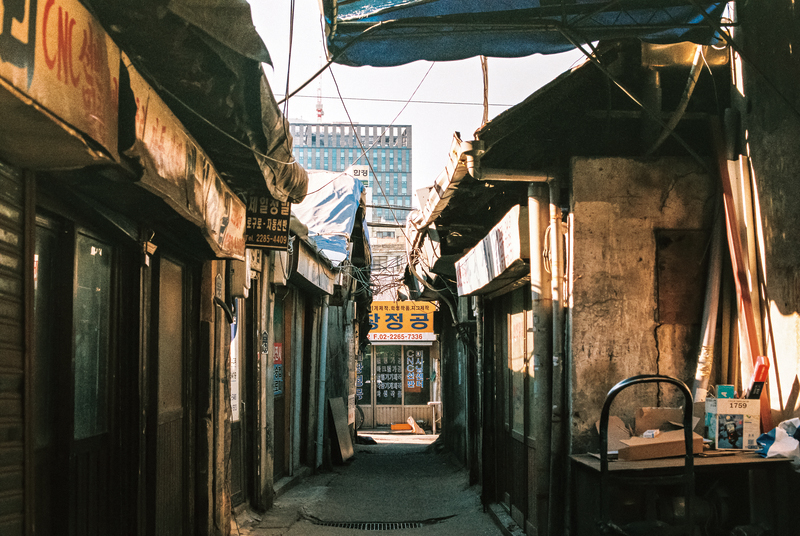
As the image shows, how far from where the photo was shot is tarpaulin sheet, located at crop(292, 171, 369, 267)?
14539 mm

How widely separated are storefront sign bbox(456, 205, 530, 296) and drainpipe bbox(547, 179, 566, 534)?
62 centimetres

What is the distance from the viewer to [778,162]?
16.1ft

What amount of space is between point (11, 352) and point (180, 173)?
1750mm

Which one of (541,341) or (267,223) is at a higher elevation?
(267,223)

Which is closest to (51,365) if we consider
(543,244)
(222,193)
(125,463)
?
(125,463)

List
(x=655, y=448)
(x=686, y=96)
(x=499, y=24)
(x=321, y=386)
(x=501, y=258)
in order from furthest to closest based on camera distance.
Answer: (x=321, y=386) → (x=501, y=258) → (x=686, y=96) → (x=499, y=24) → (x=655, y=448)

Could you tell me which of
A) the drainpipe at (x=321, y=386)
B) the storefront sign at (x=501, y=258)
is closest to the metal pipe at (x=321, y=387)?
the drainpipe at (x=321, y=386)

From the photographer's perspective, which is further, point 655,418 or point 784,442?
point 655,418

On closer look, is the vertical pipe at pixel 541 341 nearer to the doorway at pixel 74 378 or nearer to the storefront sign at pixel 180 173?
the storefront sign at pixel 180 173

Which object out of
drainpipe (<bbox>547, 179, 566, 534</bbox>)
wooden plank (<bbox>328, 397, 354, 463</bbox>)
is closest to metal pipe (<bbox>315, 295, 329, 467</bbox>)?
wooden plank (<bbox>328, 397, 354, 463</bbox>)

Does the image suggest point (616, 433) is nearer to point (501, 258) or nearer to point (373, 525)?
point (501, 258)

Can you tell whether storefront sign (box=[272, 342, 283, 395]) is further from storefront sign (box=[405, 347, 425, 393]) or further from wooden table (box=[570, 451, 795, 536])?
storefront sign (box=[405, 347, 425, 393])

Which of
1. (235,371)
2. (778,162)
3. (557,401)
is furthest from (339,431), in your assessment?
(778,162)

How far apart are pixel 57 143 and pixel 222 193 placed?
9.81ft
